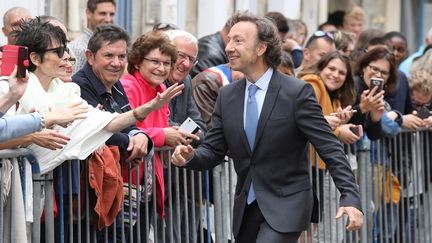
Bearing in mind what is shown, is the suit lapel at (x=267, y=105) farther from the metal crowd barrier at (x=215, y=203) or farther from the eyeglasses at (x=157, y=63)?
the eyeglasses at (x=157, y=63)

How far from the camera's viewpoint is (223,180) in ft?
32.3

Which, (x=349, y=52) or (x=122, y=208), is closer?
(x=122, y=208)

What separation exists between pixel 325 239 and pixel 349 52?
137 inches

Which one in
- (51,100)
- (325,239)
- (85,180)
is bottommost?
(325,239)

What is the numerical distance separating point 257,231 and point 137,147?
100cm

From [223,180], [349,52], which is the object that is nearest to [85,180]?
[223,180]

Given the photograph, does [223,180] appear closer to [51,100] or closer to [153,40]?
[153,40]

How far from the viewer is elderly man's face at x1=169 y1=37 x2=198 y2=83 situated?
1001 centimetres

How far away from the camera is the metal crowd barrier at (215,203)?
8336 millimetres

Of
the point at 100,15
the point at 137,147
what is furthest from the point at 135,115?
the point at 100,15

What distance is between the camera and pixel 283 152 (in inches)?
325

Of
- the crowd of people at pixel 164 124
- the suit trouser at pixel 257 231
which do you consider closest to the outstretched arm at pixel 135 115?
the crowd of people at pixel 164 124

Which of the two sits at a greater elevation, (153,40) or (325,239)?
(153,40)

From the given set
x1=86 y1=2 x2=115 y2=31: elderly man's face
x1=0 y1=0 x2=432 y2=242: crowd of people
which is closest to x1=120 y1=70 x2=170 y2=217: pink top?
x1=0 y1=0 x2=432 y2=242: crowd of people
